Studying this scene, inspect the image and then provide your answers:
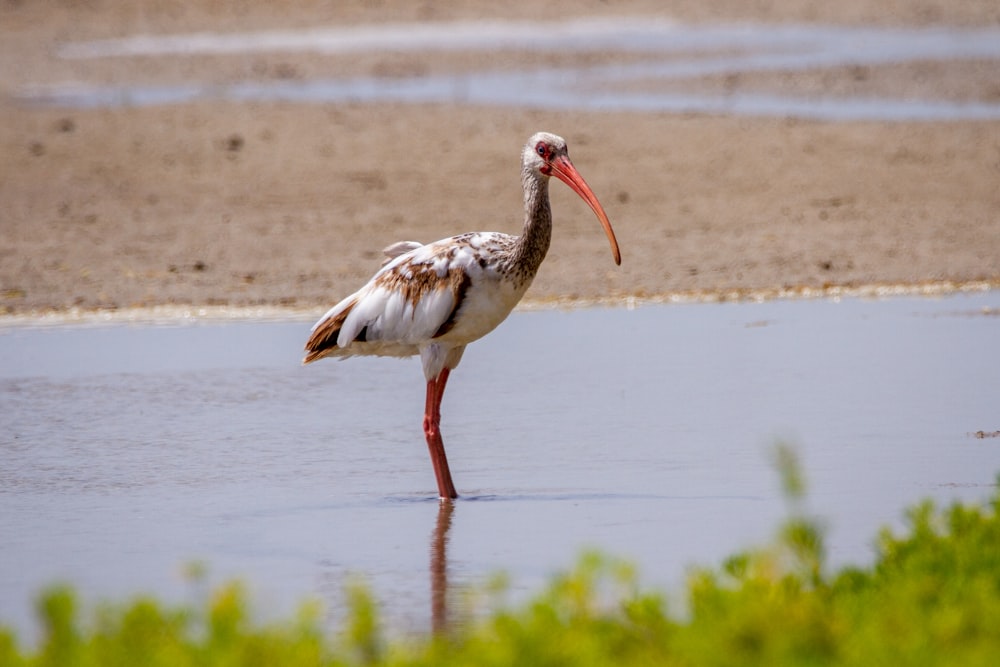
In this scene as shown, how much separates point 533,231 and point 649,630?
393 centimetres

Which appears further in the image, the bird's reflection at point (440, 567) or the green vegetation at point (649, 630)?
the bird's reflection at point (440, 567)

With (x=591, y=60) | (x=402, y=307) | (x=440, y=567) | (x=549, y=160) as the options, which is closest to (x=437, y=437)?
(x=402, y=307)

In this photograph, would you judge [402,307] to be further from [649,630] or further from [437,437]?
[649,630]

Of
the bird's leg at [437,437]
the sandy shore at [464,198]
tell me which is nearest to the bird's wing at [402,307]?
the bird's leg at [437,437]

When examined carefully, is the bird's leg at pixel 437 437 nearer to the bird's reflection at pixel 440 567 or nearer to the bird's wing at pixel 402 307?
the bird's reflection at pixel 440 567

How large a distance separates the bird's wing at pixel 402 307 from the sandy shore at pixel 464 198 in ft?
13.8

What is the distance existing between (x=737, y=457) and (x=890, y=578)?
3.06m

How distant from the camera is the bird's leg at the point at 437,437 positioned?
8219 millimetres

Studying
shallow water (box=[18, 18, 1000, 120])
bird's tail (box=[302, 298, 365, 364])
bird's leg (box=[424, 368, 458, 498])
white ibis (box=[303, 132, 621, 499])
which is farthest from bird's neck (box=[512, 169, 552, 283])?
shallow water (box=[18, 18, 1000, 120])

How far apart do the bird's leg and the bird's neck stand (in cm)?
71

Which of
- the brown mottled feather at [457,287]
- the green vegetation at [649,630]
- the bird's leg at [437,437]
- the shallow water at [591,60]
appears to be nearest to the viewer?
the green vegetation at [649,630]

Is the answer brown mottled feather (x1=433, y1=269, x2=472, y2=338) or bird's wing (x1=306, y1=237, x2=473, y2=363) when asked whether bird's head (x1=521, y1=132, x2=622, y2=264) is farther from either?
brown mottled feather (x1=433, y1=269, x2=472, y2=338)

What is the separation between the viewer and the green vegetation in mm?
4484

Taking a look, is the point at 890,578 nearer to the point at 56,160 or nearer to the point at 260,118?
the point at 56,160
